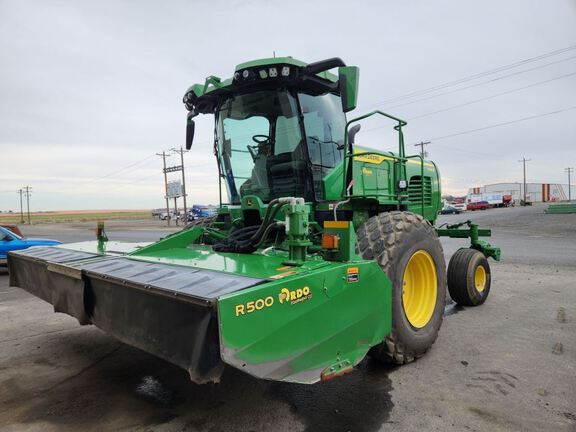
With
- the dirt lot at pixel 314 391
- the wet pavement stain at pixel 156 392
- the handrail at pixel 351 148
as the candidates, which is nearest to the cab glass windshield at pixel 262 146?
the handrail at pixel 351 148

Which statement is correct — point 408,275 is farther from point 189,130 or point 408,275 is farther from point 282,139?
point 189,130

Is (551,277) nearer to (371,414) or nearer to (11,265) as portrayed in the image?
(371,414)

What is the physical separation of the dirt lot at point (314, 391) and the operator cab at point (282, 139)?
191 centimetres

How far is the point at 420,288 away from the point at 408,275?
0.74ft

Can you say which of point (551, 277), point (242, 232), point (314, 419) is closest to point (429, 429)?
point (314, 419)

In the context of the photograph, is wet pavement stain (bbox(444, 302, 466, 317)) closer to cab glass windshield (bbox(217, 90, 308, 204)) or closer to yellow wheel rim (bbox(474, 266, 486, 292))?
yellow wheel rim (bbox(474, 266, 486, 292))

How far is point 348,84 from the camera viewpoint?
3.42 m

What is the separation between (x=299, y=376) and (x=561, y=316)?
411cm

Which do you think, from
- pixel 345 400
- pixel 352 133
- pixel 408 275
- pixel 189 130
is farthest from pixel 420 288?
pixel 189 130

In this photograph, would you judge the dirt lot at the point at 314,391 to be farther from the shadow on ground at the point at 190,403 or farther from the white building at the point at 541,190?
the white building at the point at 541,190

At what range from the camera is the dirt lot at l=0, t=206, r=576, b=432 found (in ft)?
8.79

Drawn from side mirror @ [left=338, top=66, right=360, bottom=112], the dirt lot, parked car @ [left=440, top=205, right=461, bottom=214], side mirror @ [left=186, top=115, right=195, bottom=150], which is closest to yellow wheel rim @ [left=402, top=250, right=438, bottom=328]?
the dirt lot

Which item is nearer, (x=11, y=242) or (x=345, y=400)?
(x=345, y=400)

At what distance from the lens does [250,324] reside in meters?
2.15
